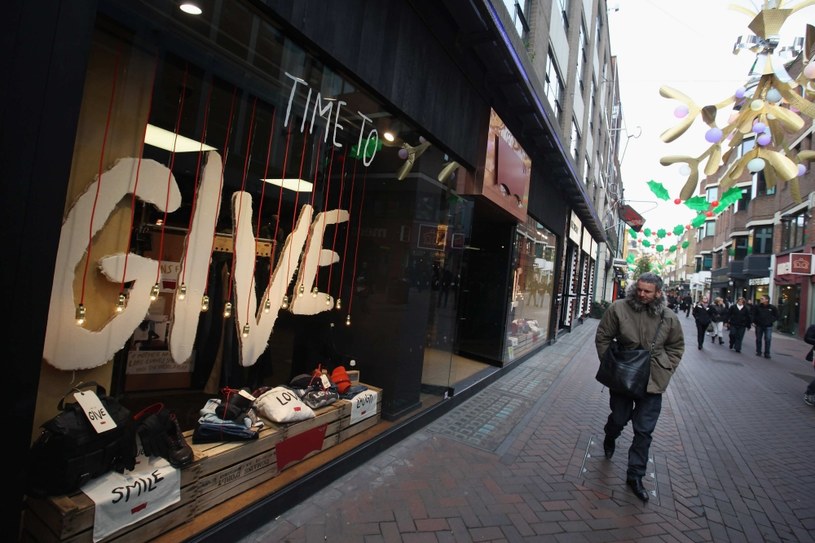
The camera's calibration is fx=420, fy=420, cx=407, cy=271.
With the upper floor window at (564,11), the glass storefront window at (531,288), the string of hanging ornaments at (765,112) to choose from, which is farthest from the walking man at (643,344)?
the upper floor window at (564,11)

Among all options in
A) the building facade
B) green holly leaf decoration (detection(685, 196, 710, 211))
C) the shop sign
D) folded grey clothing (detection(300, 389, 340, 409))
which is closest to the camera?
the building facade

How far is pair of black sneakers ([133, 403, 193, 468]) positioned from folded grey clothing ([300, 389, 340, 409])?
1216mm

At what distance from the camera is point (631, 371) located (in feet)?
12.6

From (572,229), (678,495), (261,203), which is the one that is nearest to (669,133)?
(678,495)

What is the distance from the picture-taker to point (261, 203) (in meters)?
4.01

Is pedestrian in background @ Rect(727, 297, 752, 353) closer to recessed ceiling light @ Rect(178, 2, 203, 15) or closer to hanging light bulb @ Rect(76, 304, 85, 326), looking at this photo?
recessed ceiling light @ Rect(178, 2, 203, 15)

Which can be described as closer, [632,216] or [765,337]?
[765,337]

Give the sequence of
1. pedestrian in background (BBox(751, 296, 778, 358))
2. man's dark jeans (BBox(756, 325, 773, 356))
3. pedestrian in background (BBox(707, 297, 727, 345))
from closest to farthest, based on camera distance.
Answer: pedestrian in background (BBox(751, 296, 778, 358)), man's dark jeans (BBox(756, 325, 773, 356)), pedestrian in background (BBox(707, 297, 727, 345))

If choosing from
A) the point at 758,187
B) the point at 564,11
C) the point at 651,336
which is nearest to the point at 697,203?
the point at 564,11

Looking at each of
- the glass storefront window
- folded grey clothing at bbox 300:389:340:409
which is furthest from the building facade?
the glass storefront window

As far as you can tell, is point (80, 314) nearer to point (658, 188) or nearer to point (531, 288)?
point (531, 288)

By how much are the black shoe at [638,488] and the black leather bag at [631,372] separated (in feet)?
2.42

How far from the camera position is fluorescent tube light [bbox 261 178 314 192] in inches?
169

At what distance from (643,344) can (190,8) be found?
4463 millimetres
